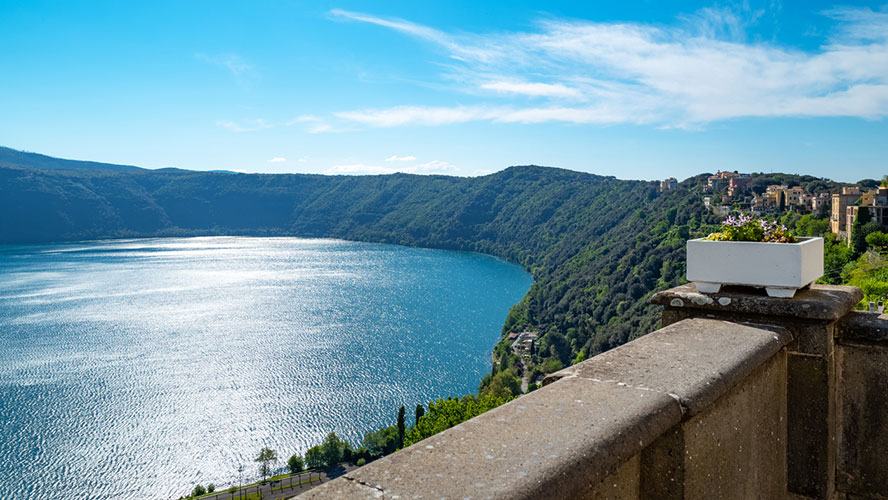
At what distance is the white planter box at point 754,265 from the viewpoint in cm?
228

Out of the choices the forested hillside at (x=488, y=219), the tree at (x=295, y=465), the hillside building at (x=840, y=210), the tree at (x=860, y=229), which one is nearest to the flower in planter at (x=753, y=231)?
the tree at (x=295, y=465)

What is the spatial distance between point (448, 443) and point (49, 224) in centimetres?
18826

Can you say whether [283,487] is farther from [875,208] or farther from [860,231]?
[875,208]

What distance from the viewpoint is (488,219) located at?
514 ft

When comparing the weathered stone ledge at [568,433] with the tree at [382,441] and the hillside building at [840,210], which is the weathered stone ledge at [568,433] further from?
the hillside building at [840,210]

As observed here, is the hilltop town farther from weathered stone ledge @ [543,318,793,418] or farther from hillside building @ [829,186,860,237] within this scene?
weathered stone ledge @ [543,318,793,418]

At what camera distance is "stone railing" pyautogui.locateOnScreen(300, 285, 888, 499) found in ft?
3.64

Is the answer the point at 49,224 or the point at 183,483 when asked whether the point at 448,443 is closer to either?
the point at 183,483

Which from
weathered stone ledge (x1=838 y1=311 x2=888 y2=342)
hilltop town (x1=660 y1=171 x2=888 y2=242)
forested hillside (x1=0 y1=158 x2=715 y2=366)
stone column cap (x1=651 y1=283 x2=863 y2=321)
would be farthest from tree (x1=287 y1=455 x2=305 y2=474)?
weathered stone ledge (x1=838 y1=311 x2=888 y2=342)

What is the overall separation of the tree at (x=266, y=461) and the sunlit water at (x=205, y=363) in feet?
2.20

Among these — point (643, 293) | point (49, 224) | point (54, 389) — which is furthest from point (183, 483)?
point (49, 224)

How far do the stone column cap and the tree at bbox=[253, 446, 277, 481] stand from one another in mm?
34563

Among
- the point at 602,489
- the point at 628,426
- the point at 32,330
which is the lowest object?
the point at 32,330

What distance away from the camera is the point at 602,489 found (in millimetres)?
1297
